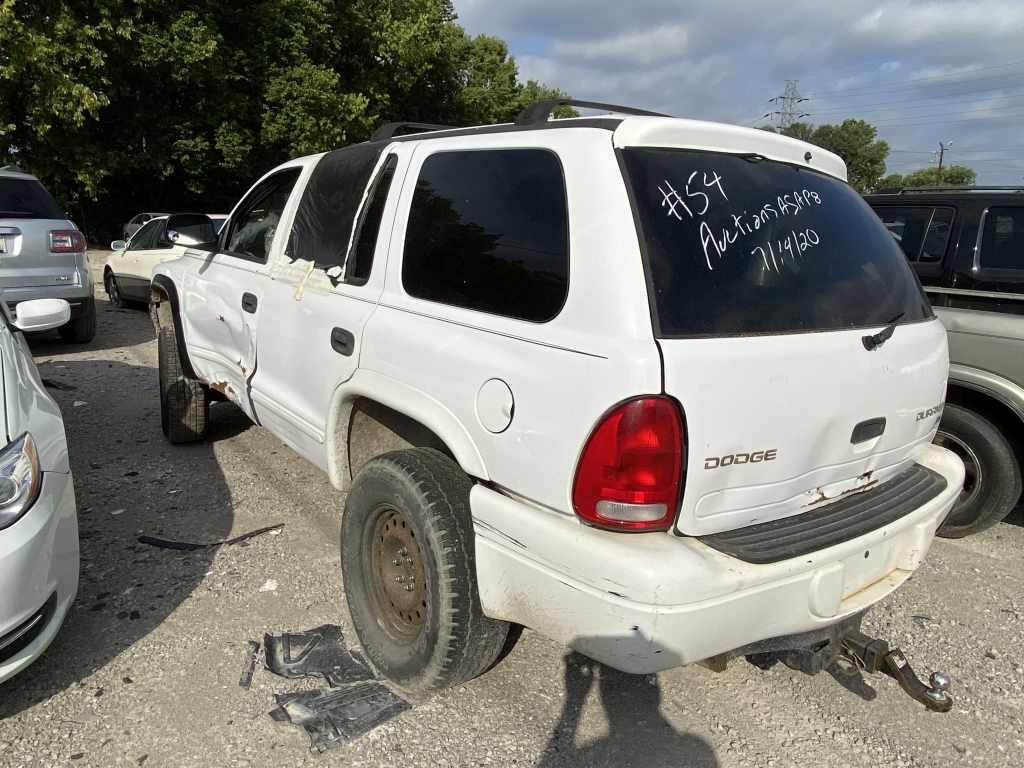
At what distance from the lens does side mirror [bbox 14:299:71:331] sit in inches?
139

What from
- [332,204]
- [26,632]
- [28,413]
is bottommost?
[26,632]

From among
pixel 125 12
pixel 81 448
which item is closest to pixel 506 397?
pixel 81 448

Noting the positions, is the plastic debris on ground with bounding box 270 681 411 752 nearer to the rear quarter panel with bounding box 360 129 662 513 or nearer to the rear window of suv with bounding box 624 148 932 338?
the rear quarter panel with bounding box 360 129 662 513

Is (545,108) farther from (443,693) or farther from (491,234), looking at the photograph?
(443,693)

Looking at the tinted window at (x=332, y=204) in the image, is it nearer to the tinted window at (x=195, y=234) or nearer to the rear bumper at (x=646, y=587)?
the tinted window at (x=195, y=234)

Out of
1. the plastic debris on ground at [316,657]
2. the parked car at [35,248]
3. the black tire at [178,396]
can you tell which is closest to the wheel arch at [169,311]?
the black tire at [178,396]

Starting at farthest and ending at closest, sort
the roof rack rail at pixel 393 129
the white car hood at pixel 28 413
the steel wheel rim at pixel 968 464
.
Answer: the steel wheel rim at pixel 968 464, the roof rack rail at pixel 393 129, the white car hood at pixel 28 413

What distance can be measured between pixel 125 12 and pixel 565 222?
65.0 ft

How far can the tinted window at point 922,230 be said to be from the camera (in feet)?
14.4

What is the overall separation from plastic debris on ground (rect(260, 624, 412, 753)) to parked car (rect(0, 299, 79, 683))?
2.51ft

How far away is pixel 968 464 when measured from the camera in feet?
13.3

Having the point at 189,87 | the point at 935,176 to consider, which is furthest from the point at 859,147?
the point at 189,87

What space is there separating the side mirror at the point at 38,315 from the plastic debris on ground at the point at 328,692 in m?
2.00

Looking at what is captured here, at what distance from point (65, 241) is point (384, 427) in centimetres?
604
